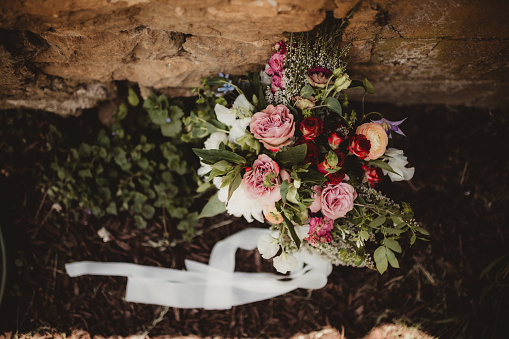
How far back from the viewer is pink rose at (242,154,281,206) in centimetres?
135

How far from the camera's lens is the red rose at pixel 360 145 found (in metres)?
1.34

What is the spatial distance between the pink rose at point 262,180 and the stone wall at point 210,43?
60 cm

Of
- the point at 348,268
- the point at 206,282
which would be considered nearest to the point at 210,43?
the point at 206,282

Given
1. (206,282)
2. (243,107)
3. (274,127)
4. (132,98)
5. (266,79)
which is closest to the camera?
(274,127)

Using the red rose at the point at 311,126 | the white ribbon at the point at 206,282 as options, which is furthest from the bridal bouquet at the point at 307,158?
the white ribbon at the point at 206,282

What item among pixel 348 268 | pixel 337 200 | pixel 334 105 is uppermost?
pixel 334 105

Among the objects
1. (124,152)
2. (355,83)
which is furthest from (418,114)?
(124,152)

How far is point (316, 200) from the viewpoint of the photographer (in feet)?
4.93

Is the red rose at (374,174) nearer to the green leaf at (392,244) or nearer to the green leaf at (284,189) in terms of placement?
the green leaf at (392,244)

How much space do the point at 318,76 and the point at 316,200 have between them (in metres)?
0.57

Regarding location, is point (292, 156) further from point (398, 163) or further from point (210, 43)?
point (210, 43)

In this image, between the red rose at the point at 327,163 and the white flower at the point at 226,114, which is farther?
the white flower at the point at 226,114

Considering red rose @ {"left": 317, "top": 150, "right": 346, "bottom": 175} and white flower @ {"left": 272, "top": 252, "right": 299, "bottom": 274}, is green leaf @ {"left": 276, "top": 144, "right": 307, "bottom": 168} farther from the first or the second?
white flower @ {"left": 272, "top": 252, "right": 299, "bottom": 274}

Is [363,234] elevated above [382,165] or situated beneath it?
situated beneath
